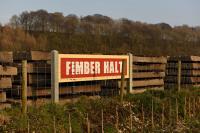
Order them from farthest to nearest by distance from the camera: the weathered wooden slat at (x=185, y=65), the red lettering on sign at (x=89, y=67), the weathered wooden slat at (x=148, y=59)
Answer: the weathered wooden slat at (x=185, y=65) < the weathered wooden slat at (x=148, y=59) < the red lettering on sign at (x=89, y=67)

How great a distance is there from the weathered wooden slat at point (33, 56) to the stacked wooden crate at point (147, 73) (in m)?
4.31

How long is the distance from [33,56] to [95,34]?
224ft

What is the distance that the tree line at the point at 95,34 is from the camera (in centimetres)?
5887

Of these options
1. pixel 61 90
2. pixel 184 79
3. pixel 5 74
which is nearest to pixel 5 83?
pixel 5 74

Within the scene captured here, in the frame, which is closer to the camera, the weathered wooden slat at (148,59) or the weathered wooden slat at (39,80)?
the weathered wooden slat at (39,80)

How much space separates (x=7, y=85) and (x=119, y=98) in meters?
3.83

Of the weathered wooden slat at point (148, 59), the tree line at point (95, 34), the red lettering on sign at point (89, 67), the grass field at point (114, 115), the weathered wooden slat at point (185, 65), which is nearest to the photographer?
the grass field at point (114, 115)

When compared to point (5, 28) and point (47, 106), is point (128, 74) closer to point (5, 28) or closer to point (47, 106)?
point (47, 106)

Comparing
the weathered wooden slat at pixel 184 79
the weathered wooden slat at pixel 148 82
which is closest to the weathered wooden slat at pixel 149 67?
the weathered wooden slat at pixel 148 82

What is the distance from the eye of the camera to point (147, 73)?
1488 centimetres

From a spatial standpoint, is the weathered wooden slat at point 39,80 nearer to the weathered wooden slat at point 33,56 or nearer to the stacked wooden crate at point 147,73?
the weathered wooden slat at point 33,56

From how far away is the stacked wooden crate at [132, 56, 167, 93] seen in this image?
14.2 metres

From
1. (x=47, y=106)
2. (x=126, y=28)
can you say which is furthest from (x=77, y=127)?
(x=126, y=28)

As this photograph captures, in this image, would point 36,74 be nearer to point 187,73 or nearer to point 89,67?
point 89,67
